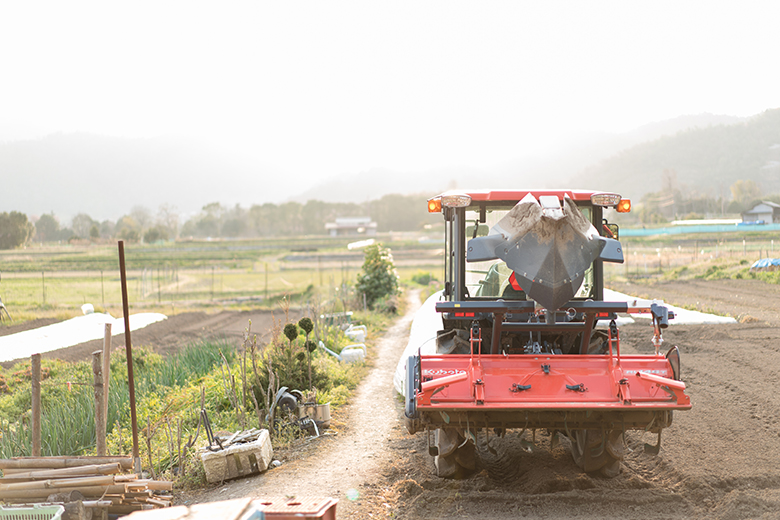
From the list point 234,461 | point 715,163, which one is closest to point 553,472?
point 234,461

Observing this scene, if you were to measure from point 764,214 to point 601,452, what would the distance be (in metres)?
84.6

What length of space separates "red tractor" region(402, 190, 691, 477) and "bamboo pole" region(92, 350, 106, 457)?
296cm

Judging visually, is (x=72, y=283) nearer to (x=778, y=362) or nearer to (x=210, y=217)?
(x=778, y=362)

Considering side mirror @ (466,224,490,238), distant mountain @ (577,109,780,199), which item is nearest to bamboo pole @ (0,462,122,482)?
side mirror @ (466,224,490,238)

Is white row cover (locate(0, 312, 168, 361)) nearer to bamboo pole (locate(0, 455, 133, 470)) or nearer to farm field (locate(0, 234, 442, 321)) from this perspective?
farm field (locate(0, 234, 442, 321))

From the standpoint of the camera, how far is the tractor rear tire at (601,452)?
218 inches

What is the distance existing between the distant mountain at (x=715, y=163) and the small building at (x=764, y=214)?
7956cm

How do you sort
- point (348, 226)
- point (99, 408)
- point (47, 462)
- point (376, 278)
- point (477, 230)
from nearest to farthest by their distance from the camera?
point (47, 462) < point (99, 408) < point (477, 230) < point (376, 278) < point (348, 226)

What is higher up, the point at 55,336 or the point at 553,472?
the point at 553,472

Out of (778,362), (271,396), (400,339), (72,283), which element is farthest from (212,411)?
(72,283)

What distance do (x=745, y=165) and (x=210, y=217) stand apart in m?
155

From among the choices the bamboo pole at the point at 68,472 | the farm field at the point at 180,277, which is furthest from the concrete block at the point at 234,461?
the farm field at the point at 180,277

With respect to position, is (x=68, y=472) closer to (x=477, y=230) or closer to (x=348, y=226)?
(x=477, y=230)

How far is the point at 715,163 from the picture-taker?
179125 millimetres
